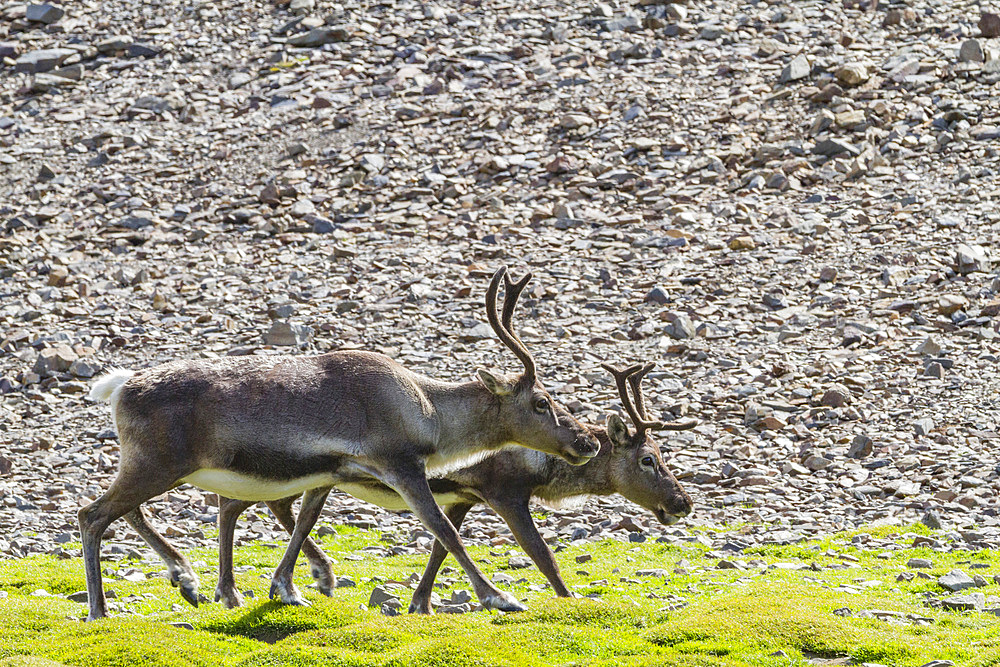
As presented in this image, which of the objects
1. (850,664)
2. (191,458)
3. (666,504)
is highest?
(191,458)

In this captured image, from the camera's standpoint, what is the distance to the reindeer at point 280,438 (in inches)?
498

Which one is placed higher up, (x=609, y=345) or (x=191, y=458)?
(x=191, y=458)

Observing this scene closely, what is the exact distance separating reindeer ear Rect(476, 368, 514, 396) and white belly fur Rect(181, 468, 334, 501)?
2.26 metres

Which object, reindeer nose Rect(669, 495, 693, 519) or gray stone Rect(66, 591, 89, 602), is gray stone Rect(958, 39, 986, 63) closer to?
reindeer nose Rect(669, 495, 693, 519)

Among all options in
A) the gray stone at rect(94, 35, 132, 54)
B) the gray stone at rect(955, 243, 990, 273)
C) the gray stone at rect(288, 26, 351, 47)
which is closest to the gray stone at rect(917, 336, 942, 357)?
the gray stone at rect(955, 243, 990, 273)

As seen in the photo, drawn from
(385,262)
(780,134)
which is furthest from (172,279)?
(780,134)

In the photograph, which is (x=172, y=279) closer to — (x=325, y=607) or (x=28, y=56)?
(x=28, y=56)

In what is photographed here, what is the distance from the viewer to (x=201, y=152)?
37.2m

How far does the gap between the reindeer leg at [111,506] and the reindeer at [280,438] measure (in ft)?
0.04

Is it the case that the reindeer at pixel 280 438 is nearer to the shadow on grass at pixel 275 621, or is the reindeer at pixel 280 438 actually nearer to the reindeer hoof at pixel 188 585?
the reindeer hoof at pixel 188 585

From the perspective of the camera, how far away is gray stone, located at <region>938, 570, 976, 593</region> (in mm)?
14250

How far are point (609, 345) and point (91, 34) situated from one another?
82.9ft

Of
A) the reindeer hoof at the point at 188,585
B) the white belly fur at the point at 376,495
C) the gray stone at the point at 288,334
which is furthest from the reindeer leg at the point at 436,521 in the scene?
the gray stone at the point at 288,334

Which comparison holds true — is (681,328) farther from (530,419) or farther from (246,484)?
(246,484)
